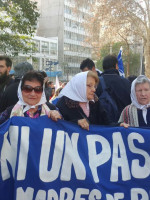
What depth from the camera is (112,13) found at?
17.4 m

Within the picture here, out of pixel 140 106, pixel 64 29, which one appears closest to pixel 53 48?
pixel 64 29

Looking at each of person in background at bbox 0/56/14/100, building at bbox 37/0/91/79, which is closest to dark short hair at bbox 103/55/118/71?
person in background at bbox 0/56/14/100

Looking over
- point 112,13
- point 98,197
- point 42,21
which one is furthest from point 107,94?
point 42,21

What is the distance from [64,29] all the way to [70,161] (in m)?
71.5

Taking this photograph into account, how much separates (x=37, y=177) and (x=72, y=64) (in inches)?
2799

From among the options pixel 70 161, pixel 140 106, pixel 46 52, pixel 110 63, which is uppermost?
pixel 46 52

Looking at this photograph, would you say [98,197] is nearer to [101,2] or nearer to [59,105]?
[59,105]

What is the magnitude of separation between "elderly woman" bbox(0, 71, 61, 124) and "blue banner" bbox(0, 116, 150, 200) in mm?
77

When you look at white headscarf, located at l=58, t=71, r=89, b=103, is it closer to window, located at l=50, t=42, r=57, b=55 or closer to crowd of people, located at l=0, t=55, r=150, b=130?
crowd of people, located at l=0, t=55, r=150, b=130

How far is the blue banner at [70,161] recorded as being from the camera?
8.34ft

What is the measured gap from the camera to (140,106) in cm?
300

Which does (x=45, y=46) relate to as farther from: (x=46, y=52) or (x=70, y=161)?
(x=70, y=161)

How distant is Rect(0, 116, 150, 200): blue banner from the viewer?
254 cm

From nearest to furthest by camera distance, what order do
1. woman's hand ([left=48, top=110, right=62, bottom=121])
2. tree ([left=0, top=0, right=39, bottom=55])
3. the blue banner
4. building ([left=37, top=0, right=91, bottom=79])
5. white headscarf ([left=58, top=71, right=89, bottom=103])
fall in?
the blue banner
woman's hand ([left=48, top=110, right=62, bottom=121])
white headscarf ([left=58, top=71, right=89, bottom=103])
tree ([left=0, top=0, right=39, bottom=55])
building ([left=37, top=0, right=91, bottom=79])
